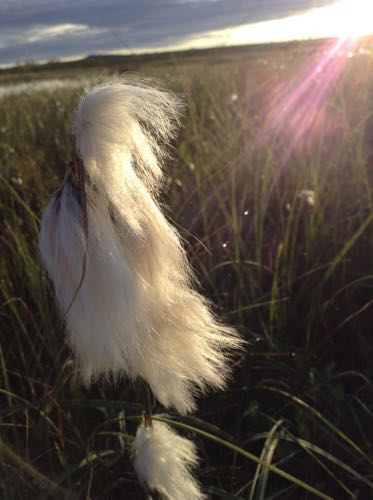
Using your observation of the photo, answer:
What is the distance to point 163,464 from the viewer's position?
25.3 inches

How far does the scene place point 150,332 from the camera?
0.54m

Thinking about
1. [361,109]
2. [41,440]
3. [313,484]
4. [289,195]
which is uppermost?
[361,109]

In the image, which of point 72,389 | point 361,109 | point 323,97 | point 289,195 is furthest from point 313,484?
point 323,97

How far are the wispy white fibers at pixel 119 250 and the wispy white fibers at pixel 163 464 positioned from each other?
131 mm

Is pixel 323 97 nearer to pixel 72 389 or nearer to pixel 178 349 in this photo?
pixel 72 389

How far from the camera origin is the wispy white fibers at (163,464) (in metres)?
0.64

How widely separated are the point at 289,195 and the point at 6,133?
1.80 metres

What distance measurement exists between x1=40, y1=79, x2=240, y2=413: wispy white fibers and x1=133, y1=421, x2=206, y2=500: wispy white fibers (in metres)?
0.13

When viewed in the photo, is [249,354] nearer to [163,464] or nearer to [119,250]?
[163,464]

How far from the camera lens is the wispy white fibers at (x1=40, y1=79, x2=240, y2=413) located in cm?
49

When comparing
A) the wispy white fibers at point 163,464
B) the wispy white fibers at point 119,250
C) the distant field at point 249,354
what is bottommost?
the distant field at point 249,354

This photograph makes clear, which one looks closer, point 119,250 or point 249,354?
point 119,250

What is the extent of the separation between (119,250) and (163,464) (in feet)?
0.94

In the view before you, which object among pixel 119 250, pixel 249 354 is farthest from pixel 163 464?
pixel 249 354
